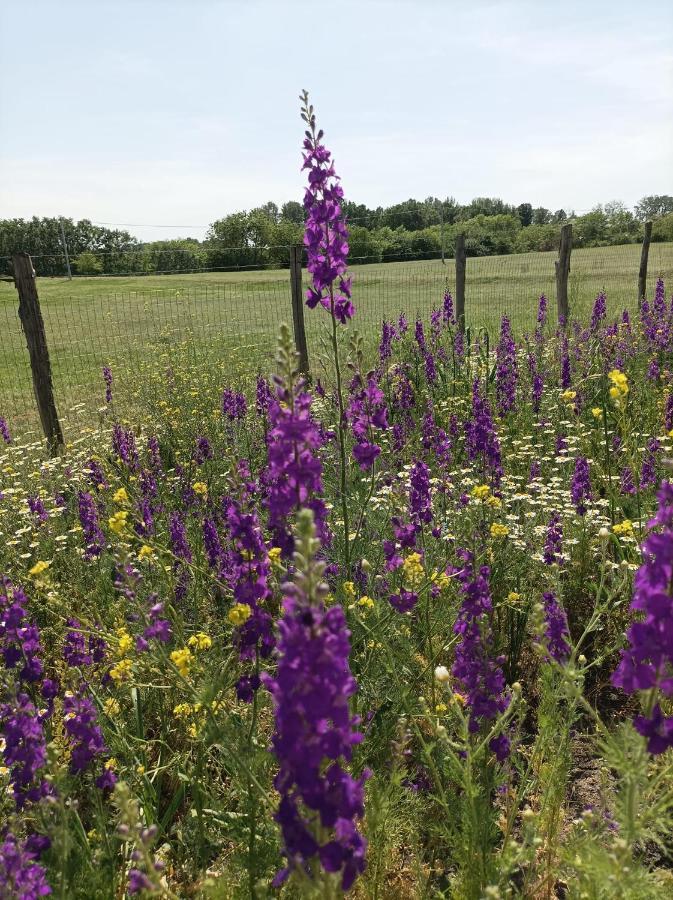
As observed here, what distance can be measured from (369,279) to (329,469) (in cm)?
2750

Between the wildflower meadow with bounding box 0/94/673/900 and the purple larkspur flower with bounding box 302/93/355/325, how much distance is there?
0.01 metres

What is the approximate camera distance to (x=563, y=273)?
11.5m

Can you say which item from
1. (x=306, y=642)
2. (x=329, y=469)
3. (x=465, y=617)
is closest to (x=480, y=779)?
(x=465, y=617)

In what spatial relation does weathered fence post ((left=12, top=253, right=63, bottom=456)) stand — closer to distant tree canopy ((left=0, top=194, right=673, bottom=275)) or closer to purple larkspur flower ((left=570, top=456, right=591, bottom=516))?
purple larkspur flower ((left=570, top=456, right=591, bottom=516))

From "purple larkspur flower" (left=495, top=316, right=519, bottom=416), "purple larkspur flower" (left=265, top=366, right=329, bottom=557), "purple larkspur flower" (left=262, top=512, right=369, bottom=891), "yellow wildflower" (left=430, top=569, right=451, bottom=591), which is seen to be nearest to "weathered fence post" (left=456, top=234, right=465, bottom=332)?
"purple larkspur flower" (left=495, top=316, right=519, bottom=416)

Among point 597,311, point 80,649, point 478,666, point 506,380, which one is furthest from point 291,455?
point 597,311

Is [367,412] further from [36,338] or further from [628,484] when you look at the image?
[36,338]

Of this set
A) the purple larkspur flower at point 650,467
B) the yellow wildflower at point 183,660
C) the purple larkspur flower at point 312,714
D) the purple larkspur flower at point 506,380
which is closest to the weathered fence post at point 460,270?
the purple larkspur flower at point 506,380

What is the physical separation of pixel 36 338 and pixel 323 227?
5.29 metres

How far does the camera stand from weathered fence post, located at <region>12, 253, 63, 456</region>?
23.3ft

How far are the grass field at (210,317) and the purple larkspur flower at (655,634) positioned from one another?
2158 mm

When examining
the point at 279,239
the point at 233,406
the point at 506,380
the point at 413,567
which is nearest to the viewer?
the point at 413,567

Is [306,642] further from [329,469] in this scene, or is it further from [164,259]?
[164,259]

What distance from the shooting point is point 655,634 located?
1441 mm
